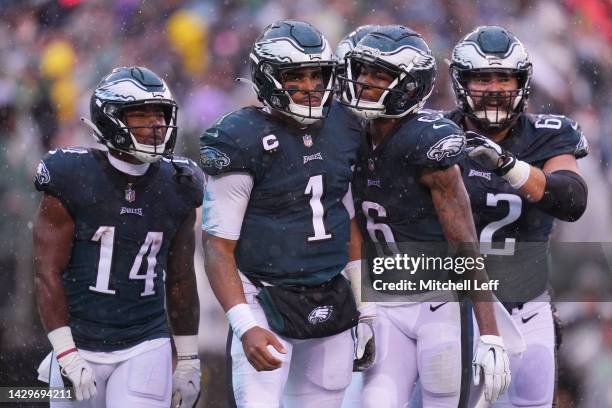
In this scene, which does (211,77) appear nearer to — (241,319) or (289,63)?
(289,63)

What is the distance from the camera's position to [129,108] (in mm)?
4062

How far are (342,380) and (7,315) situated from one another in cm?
262

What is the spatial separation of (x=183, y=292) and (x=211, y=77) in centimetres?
199

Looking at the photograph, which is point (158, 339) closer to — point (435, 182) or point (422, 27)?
point (435, 182)

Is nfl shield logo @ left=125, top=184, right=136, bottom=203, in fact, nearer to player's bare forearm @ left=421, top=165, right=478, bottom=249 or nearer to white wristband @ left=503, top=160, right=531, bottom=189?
player's bare forearm @ left=421, top=165, right=478, bottom=249

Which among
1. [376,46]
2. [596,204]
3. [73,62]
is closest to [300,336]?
[376,46]

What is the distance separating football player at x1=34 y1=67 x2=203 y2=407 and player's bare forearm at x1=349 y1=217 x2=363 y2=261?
20.9 inches

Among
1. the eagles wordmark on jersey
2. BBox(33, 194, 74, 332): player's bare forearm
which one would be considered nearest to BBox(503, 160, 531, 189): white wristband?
the eagles wordmark on jersey

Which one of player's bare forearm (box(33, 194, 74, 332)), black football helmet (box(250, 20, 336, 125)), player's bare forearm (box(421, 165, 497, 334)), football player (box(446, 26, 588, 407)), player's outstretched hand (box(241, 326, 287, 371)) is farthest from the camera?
football player (box(446, 26, 588, 407))

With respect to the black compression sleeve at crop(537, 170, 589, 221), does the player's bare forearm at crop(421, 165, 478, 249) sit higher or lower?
higher

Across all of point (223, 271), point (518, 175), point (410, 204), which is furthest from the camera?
point (518, 175)

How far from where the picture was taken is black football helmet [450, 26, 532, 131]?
14.1ft

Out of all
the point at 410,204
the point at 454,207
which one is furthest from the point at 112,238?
the point at 454,207

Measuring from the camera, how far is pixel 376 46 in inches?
155
